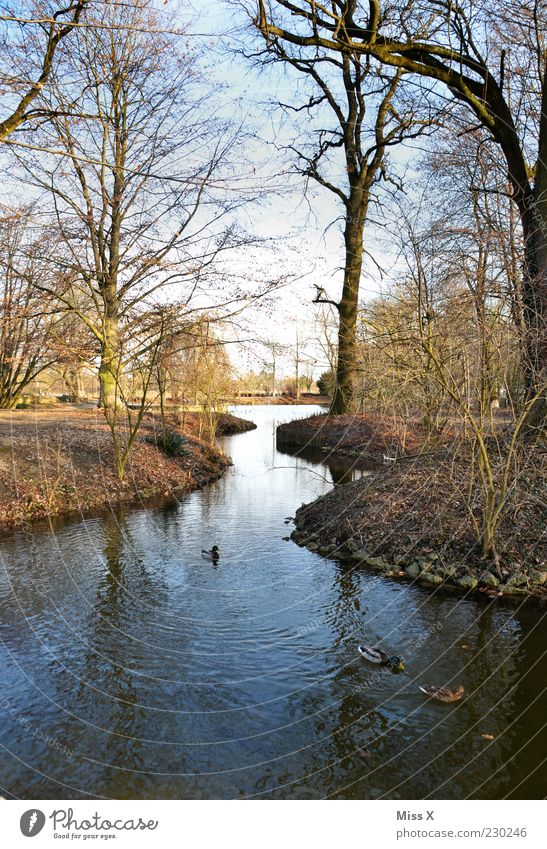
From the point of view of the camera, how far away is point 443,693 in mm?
3740

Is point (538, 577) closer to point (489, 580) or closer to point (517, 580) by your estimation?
point (517, 580)

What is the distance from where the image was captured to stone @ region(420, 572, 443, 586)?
5922 millimetres

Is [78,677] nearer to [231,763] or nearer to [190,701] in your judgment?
[190,701]

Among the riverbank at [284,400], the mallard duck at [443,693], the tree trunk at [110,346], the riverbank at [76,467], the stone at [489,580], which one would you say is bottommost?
the mallard duck at [443,693]

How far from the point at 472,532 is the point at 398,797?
387 centimetres

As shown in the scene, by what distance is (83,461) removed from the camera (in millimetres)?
10672

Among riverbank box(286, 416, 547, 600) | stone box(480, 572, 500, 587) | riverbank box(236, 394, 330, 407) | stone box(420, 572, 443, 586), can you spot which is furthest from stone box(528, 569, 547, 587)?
riverbank box(236, 394, 330, 407)

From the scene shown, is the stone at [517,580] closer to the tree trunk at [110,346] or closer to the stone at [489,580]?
the stone at [489,580]

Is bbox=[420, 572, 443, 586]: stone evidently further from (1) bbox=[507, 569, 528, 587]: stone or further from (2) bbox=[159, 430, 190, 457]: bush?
(2) bbox=[159, 430, 190, 457]: bush

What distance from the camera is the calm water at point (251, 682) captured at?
3.00 meters

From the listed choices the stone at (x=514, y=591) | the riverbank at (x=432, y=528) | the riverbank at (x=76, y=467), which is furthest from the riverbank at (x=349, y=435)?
the stone at (x=514, y=591)

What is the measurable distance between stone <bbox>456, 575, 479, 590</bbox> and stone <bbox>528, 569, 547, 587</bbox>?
0.57 m

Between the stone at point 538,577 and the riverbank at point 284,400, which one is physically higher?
the riverbank at point 284,400

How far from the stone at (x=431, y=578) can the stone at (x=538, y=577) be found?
36.4 inches
